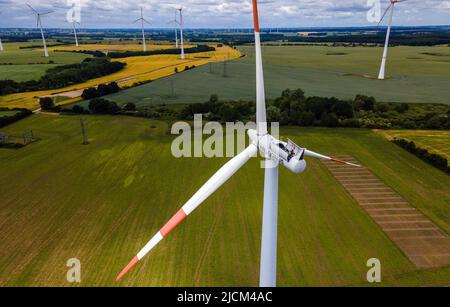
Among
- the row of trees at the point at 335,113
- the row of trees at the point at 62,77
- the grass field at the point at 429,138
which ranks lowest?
the grass field at the point at 429,138

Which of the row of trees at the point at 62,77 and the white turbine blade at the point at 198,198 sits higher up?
the white turbine blade at the point at 198,198

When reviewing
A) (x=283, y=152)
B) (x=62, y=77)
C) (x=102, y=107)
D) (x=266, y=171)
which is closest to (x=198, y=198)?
(x=266, y=171)

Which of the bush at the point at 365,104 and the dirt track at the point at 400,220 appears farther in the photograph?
the bush at the point at 365,104

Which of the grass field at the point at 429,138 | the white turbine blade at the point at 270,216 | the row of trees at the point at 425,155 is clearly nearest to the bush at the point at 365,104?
the grass field at the point at 429,138

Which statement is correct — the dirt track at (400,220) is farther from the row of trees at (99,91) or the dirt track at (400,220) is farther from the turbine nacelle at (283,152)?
the row of trees at (99,91)

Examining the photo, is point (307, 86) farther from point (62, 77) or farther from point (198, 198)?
point (198, 198)
